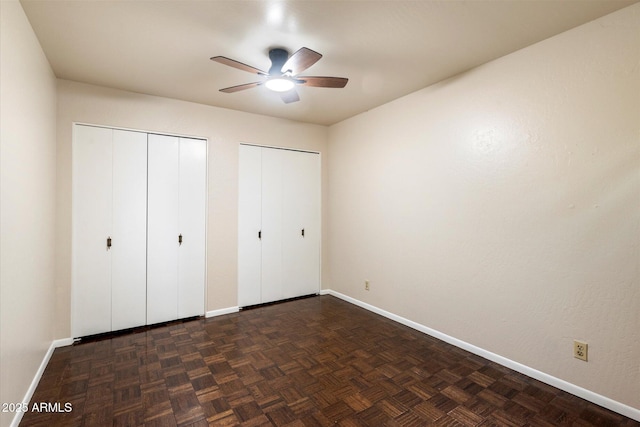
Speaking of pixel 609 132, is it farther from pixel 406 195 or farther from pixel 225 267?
pixel 225 267

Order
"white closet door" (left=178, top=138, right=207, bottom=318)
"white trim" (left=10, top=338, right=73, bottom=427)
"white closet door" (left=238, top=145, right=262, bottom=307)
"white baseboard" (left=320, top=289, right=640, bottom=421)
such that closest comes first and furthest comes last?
"white trim" (left=10, top=338, right=73, bottom=427)
"white baseboard" (left=320, top=289, right=640, bottom=421)
"white closet door" (left=178, top=138, right=207, bottom=318)
"white closet door" (left=238, top=145, right=262, bottom=307)

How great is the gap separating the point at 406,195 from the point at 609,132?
5.49 ft

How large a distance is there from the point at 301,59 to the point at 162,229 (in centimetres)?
243

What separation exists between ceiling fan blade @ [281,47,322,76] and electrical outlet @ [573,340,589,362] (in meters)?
2.59

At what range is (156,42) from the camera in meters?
2.24

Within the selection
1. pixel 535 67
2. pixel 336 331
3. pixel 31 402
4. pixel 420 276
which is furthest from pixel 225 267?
pixel 535 67

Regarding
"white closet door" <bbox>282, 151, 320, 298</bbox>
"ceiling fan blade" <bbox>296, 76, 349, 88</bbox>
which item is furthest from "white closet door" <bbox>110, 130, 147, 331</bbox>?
"ceiling fan blade" <bbox>296, 76, 349, 88</bbox>

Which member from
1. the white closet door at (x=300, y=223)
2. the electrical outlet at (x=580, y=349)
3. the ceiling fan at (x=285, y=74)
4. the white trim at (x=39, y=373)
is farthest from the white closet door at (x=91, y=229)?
the electrical outlet at (x=580, y=349)

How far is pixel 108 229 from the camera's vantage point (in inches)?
122

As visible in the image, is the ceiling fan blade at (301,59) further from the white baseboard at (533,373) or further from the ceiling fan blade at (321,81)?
the white baseboard at (533,373)

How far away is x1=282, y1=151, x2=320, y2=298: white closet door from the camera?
421 centimetres

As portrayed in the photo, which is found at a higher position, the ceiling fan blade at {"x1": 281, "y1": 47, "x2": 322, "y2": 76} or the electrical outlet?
the ceiling fan blade at {"x1": 281, "y1": 47, "x2": 322, "y2": 76}

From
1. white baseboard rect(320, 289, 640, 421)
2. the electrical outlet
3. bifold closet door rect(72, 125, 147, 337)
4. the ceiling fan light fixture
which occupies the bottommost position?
white baseboard rect(320, 289, 640, 421)

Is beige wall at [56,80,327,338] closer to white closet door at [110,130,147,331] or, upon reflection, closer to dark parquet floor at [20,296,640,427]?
white closet door at [110,130,147,331]
